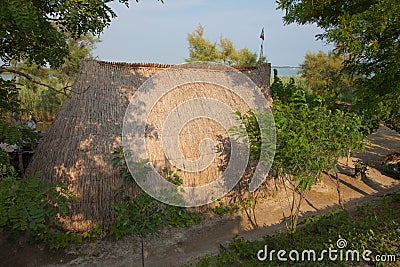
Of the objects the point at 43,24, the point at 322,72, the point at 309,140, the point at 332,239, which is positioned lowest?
the point at 332,239

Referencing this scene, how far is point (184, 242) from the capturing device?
19.8 ft

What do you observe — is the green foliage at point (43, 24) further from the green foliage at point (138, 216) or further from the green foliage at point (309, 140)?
the green foliage at point (309, 140)

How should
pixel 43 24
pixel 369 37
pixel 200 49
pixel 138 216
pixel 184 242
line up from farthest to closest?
1. pixel 200 49
2. pixel 184 242
3. pixel 369 37
4. pixel 138 216
5. pixel 43 24

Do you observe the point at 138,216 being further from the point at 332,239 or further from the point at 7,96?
the point at 332,239

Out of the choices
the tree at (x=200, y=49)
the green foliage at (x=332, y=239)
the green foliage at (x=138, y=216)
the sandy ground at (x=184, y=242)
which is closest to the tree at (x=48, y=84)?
the tree at (x=200, y=49)

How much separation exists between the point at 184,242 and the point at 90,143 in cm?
274

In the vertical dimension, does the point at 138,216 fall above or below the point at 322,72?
below

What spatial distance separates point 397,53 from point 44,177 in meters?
7.04

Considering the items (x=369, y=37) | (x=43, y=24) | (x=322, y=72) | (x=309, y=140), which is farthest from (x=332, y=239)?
(x=322, y=72)

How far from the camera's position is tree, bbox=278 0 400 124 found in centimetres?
529

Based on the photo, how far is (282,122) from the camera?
462 centimetres

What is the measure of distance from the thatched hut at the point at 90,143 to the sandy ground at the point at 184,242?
0.60m

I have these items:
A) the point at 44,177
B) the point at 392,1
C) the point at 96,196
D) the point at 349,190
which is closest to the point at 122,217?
the point at 96,196

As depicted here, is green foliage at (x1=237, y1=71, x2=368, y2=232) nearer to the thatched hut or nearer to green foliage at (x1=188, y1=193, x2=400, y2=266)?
green foliage at (x1=188, y1=193, x2=400, y2=266)
